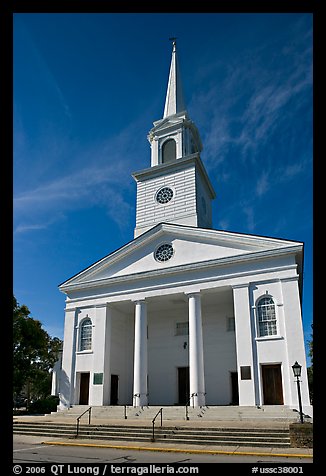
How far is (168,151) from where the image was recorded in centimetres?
3397

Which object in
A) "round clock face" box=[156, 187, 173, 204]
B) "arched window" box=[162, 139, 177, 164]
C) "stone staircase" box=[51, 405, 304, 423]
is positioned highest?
"arched window" box=[162, 139, 177, 164]

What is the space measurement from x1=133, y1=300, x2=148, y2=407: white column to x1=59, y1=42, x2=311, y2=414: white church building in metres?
0.06

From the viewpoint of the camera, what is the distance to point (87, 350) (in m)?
25.5

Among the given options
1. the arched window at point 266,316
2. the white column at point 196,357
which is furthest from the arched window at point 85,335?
the arched window at point 266,316

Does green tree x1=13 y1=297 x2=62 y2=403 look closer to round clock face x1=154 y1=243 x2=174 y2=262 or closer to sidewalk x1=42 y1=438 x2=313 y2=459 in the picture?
round clock face x1=154 y1=243 x2=174 y2=262

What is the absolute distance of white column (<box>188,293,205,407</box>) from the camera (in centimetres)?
2073

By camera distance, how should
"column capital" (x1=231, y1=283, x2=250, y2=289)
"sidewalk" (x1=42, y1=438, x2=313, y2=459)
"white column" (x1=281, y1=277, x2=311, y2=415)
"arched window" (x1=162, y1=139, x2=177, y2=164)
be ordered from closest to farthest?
"sidewalk" (x1=42, y1=438, x2=313, y2=459) → "white column" (x1=281, y1=277, x2=311, y2=415) → "column capital" (x1=231, y1=283, x2=250, y2=289) → "arched window" (x1=162, y1=139, x2=177, y2=164)

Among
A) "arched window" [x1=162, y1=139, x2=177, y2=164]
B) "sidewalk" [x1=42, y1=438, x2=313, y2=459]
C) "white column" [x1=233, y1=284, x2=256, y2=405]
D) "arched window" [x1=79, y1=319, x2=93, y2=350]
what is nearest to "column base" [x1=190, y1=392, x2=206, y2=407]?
"white column" [x1=233, y1=284, x2=256, y2=405]

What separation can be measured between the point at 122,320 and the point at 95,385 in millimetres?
5238

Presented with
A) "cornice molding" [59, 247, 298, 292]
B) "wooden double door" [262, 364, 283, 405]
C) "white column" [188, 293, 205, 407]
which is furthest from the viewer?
"cornice molding" [59, 247, 298, 292]

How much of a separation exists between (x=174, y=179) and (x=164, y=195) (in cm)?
150

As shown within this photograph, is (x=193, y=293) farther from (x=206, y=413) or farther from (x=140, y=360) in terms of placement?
(x=206, y=413)
